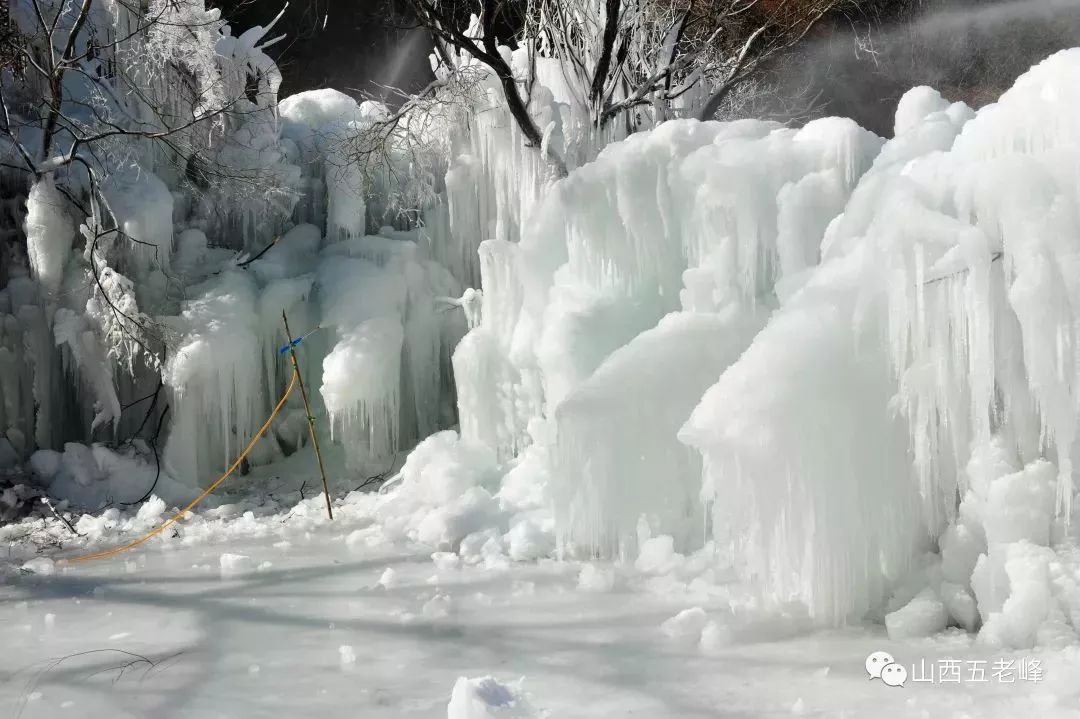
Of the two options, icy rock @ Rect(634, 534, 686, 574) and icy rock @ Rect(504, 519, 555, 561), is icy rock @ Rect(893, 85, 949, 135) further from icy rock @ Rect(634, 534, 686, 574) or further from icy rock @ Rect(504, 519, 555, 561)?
icy rock @ Rect(504, 519, 555, 561)

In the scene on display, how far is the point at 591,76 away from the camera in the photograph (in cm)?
799

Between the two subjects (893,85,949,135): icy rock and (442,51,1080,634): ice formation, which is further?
(893,85,949,135): icy rock

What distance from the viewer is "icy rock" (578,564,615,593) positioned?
4742mm

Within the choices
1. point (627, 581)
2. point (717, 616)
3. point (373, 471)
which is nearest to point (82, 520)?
point (373, 471)

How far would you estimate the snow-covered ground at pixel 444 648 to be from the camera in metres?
3.36

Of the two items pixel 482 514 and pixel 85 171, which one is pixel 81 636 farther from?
pixel 85 171

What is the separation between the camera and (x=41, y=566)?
5406mm

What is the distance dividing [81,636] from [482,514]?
93.6 inches

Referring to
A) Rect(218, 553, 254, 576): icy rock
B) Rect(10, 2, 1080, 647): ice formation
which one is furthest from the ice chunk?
Rect(218, 553, 254, 576): icy rock

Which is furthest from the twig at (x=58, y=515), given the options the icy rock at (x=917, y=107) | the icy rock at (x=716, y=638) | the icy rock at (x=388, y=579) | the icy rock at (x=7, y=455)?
the icy rock at (x=917, y=107)

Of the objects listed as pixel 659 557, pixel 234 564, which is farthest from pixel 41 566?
pixel 659 557

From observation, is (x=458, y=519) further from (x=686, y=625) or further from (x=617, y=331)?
(x=686, y=625)

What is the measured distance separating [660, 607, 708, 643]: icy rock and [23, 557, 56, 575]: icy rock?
11.9 ft

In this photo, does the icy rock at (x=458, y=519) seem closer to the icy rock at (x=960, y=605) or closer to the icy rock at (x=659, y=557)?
the icy rock at (x=659, y=557)
